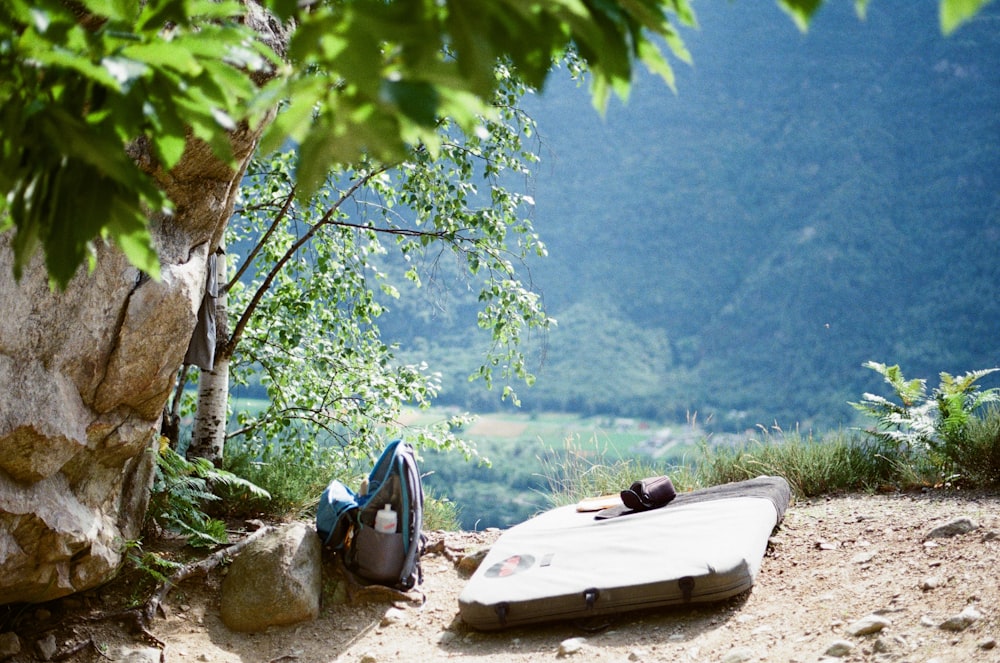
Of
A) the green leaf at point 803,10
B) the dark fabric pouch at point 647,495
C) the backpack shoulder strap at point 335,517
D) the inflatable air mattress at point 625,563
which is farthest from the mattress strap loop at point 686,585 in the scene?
the green leaf at point 803,10

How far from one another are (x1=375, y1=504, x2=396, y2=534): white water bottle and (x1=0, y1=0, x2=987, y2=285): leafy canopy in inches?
122

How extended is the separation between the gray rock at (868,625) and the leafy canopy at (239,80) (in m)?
2.43

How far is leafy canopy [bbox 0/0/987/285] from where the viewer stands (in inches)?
23.6

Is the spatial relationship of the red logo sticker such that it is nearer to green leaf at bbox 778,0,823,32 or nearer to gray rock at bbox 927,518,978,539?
gray rock at bbox 927,518,978,539

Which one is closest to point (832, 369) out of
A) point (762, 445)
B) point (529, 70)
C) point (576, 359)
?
point (576, 359)

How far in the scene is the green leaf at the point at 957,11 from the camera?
56cm

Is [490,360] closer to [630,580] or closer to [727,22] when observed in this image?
[630,580]

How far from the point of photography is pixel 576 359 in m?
33.2

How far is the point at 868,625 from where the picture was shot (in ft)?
8.50

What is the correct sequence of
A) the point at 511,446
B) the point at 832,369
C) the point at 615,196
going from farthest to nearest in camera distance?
the point at 615,196 < the point at 832,369 < the point at 511,446

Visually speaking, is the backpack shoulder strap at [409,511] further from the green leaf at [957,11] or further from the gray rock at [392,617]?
the green leaf at [957,11]

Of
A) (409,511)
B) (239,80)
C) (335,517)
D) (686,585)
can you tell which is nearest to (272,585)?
(335,517)

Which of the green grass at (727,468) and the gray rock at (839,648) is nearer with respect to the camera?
the gray rock at (839,648)

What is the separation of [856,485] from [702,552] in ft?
7.41
